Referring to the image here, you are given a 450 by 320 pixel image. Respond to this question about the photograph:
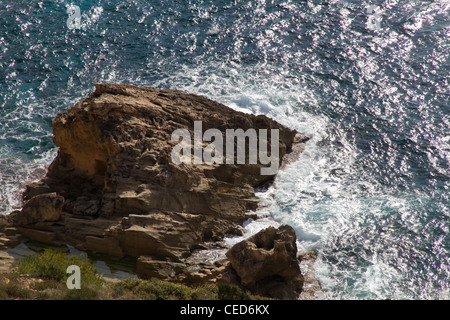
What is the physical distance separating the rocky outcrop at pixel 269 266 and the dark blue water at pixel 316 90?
232 cm

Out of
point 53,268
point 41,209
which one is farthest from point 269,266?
point 41,209

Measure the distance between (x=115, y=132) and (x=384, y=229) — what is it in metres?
19.1

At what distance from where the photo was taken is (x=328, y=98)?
49875mm

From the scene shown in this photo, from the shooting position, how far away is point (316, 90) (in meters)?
50.9

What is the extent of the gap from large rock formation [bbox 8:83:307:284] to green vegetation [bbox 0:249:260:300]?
13.8 feet

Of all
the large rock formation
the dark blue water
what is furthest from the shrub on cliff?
the dark blue water

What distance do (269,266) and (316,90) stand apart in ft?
78.7

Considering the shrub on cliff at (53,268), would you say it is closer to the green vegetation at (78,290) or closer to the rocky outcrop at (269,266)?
the green vegetation at (78,290)

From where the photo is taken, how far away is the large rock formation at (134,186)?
3312cm

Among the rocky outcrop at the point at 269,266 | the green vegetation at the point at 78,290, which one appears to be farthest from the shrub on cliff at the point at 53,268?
the rocky outcrop at the point at 269,266

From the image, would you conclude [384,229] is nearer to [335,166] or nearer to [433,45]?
[335,166]

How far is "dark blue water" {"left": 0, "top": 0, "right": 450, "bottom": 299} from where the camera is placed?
35.7 meters
